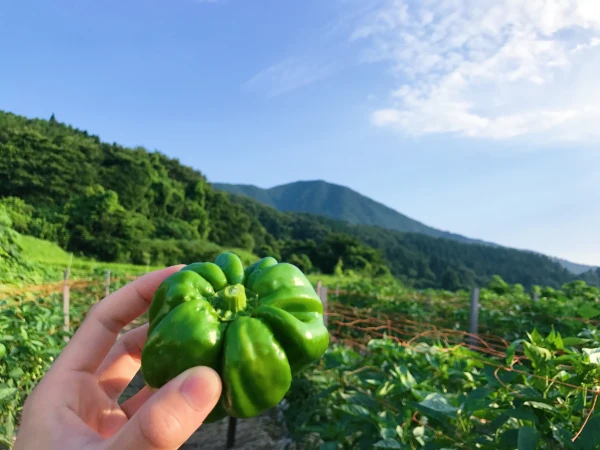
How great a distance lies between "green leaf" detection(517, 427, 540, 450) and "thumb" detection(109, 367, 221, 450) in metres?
1.19

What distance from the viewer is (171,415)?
120 centimetres

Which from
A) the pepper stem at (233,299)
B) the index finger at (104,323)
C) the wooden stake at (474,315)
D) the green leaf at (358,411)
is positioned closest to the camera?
the pepper stem at (233,299)

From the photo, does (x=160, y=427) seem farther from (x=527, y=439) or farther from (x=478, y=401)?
(x=478, y=401)

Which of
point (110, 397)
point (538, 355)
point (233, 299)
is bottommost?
point (110, 397)

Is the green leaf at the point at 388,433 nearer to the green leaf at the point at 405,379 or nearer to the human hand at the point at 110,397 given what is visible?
the green leaf at the point at 405,379

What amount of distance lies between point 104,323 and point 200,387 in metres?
0.75

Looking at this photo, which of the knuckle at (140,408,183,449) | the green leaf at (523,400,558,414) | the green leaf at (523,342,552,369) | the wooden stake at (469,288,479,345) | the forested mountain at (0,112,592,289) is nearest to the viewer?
the knuckle at (140,408,183,449)

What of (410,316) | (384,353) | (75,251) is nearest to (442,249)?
(75,251)

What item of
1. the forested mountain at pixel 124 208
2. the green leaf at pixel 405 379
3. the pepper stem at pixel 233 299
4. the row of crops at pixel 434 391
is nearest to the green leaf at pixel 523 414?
the row of crops at pixel 434 391

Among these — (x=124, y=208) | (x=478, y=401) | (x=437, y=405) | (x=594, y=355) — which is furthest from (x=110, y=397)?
(x=124, y=208)

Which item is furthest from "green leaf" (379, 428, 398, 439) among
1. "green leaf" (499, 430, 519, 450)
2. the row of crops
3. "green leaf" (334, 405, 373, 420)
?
"green leaf" (499, 430, 519, 450)

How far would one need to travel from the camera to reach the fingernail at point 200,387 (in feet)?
4.12

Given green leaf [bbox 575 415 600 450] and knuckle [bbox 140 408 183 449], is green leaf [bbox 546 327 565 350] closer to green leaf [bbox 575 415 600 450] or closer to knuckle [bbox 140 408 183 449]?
green leaf [bbox 575 415 600 450]

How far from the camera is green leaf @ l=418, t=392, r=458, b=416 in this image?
83.9 inches
